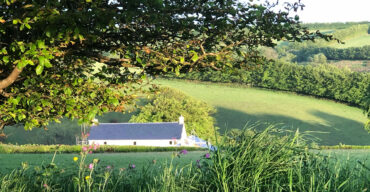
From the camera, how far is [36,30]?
6.84m

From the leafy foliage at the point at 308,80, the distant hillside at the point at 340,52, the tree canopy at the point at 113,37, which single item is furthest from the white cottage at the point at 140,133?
the distant hillside at the point at 340,52

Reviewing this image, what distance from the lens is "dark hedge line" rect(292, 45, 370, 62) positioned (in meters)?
107

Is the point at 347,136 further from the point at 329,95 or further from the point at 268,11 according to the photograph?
the point at 268,11

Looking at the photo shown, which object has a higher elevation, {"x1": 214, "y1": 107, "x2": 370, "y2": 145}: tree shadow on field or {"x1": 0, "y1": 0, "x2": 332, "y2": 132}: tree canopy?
{"x1": 0, "y1": 0, "x2": 332, "y2": 132}: tree canopy

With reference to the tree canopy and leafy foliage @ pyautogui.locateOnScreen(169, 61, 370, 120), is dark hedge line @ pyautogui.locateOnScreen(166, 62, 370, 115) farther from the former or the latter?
the tree canopy

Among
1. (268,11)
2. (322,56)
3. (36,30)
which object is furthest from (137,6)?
(322,56)

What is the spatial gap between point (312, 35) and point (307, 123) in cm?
6035

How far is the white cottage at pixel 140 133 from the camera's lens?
56.8 m

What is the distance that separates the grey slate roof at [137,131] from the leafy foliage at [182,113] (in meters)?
6.65

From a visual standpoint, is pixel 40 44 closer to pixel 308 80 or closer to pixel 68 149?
pixel 68 149

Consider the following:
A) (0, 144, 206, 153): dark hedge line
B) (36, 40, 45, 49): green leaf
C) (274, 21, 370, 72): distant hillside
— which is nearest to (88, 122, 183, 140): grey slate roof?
(0, 144, 206, 153): dark hedge line

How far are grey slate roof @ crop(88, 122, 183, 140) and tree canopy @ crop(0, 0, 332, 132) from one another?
47329mm

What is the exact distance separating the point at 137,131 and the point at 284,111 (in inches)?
1035

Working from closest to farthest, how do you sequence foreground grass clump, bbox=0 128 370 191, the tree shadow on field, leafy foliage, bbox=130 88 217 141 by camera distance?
foreground grass clump, bbox=0 128 370 191, the tree shadow on field, leafy foliage, bbox=130 88 217 141
